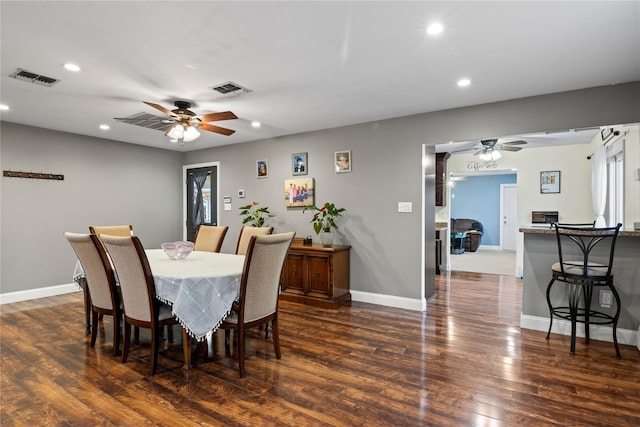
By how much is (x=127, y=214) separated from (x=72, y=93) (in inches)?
111

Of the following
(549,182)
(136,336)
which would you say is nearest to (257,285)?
(136,336)

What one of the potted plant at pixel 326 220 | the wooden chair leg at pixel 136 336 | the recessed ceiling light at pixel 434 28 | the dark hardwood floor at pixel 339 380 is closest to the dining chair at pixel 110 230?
the dark hardwood floor at pixel 339 380

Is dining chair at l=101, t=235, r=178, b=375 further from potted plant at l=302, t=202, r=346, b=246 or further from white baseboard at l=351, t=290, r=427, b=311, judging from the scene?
white baseboard at l=351, t=290, r=427, b=311

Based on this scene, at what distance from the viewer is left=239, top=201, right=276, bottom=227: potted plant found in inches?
209

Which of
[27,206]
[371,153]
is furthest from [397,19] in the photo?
[27,206]

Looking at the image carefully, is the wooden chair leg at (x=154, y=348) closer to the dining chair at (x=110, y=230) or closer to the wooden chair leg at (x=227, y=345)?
the wooden chair leg at (x=227, y=345)

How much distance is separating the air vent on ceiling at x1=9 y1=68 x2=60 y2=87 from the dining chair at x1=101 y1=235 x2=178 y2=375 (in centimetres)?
169

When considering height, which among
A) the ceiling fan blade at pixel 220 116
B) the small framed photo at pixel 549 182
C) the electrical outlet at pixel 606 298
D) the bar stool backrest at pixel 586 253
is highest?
the ceiling fan blade at pixel 220 116

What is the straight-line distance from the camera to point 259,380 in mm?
2418

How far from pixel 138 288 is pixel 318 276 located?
7.61 feet

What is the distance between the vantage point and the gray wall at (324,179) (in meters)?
3.56

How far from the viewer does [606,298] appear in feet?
10.4

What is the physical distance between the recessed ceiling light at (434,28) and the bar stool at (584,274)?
1.96 m

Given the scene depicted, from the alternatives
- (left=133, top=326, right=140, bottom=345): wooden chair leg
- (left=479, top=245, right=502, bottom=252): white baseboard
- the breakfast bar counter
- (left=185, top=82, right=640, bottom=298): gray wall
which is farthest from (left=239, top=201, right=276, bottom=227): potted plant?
(left=479, top=245, right=502, bottom=252): white baseboard
